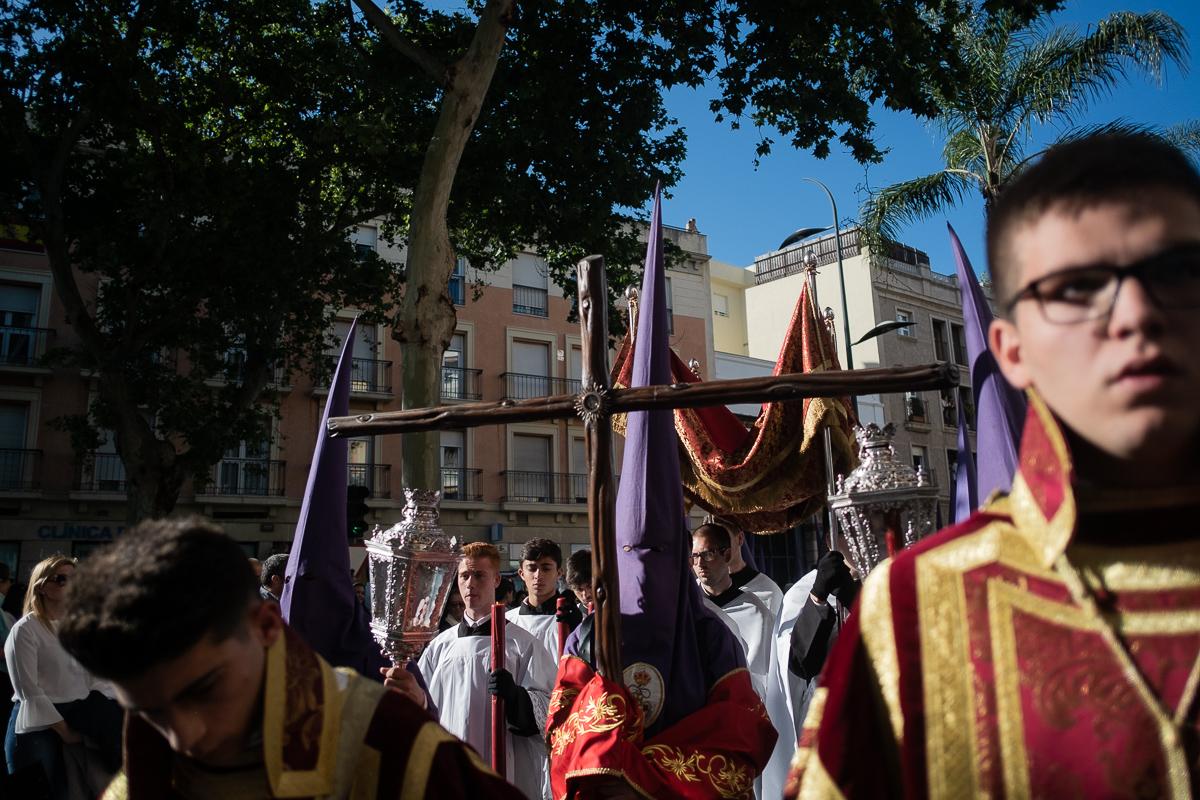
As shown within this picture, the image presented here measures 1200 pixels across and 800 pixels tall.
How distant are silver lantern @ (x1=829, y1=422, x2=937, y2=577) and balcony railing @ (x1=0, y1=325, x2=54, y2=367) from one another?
22308 mm

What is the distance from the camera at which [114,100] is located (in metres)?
10.9

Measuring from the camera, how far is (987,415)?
3066 mm

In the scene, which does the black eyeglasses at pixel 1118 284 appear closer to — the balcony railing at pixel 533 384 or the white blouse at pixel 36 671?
the white blouse at pixel 36 671

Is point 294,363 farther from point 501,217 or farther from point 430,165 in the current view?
point 430,165

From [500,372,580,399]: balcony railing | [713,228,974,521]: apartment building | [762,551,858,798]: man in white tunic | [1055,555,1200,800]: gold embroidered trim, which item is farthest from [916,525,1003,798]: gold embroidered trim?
[713,228,974,521]: apartment building

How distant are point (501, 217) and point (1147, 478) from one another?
389 inches

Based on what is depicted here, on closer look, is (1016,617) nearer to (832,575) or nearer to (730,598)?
(832,575)

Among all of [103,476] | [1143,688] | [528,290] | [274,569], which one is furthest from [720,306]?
[1143,688]

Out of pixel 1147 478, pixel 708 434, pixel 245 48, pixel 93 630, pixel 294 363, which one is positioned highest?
pixel 245 48

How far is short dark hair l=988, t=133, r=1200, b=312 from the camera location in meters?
1.20

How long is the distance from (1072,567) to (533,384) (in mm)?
26437

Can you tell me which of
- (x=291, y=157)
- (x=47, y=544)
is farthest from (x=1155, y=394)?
(x=47, y=544)

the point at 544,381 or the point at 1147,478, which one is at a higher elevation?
the point at 544,381

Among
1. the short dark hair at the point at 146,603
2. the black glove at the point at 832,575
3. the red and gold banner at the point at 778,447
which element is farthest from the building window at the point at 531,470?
the short dark hair at the point at 146,603
